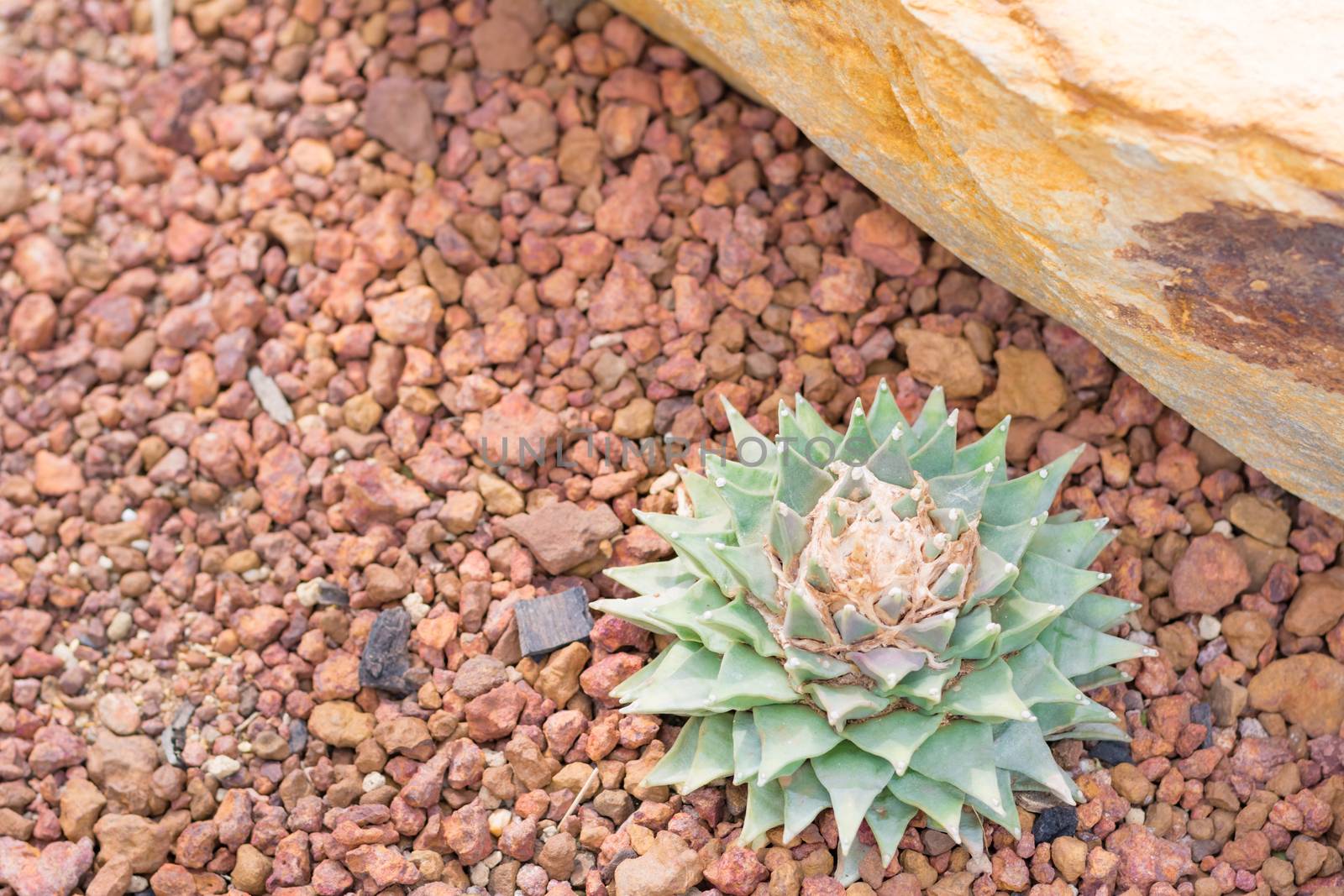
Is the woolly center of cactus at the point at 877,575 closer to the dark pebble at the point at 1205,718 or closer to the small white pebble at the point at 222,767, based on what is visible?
the dark pebble at the point at 1205,718

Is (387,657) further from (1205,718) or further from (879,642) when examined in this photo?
(1205,718)

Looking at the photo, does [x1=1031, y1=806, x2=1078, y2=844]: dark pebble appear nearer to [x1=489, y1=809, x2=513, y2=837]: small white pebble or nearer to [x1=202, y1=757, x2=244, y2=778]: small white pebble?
[x1=489, y1=809, x2=513, y2=837]: small white pebble

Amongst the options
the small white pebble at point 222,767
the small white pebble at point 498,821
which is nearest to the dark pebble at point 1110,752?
the small white pebble at point 498,821

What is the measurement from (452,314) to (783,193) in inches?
44.9

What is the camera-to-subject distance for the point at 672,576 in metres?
A: 3.24

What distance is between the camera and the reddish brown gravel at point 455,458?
3234 millimetres

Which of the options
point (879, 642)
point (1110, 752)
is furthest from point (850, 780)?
point (1110, 752)

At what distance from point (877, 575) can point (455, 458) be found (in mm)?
1502

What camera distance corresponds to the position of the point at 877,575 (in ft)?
9.33

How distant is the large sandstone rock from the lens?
2570 mm

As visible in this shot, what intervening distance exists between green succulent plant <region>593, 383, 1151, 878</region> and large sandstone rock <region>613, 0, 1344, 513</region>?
47 cm

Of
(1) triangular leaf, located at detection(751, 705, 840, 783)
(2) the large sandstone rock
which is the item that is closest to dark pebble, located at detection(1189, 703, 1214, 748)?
(2) the large sandstone rock

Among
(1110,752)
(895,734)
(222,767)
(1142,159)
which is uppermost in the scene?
(1142,159)

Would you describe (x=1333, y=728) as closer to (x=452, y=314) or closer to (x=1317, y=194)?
(x=1317, y=194)
